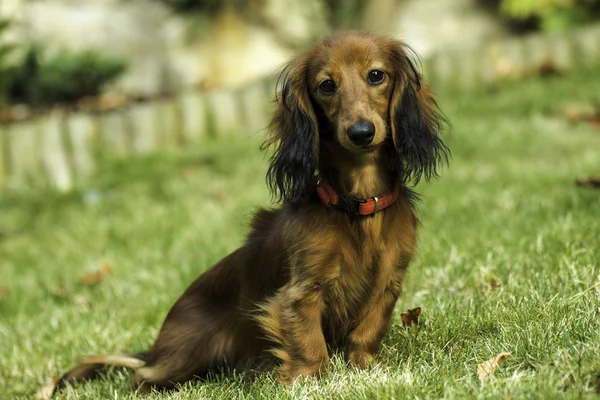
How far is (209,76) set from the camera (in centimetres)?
1048

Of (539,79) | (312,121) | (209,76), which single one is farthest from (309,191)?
(209,76)

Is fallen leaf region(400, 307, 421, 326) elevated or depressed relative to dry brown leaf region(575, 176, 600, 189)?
elevated

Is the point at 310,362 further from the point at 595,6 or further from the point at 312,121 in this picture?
the point at 595,6

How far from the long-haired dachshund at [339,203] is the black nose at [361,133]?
10mm

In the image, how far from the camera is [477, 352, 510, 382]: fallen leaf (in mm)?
2355

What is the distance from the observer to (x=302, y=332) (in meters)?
2.61

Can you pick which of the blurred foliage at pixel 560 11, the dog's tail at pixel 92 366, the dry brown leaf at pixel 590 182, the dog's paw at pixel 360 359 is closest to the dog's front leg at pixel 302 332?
the dog's paw at pixel 360 359

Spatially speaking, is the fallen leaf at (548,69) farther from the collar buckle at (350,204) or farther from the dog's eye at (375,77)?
the collar buckle at (350,204)

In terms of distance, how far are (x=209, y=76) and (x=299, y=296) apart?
822cm

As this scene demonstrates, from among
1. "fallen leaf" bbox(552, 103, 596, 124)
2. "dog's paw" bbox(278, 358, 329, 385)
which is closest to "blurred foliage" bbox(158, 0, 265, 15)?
"fallen leaf" bbox(552, 103, 596, 124)

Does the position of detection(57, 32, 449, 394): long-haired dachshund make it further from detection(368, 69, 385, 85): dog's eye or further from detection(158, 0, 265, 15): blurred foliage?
detection(158, 0, 265, 15): blurred foliage

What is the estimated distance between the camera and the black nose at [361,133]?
2.44 m

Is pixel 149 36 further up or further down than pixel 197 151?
further up

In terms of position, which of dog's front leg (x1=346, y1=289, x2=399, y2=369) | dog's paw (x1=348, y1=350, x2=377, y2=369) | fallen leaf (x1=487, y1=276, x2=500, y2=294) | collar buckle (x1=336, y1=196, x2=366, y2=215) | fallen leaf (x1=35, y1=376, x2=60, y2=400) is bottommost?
fallen leaf (x1=35, y1=376, x2=60, y2=400)
